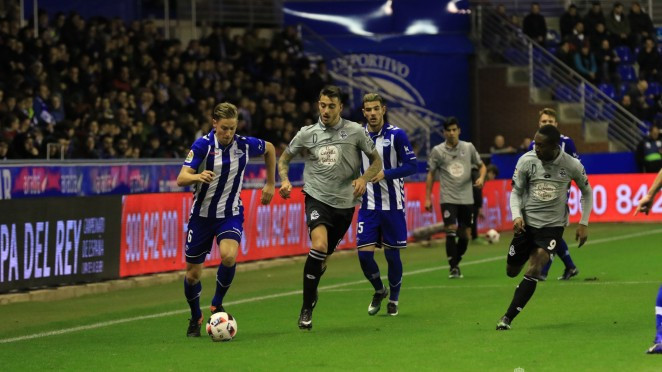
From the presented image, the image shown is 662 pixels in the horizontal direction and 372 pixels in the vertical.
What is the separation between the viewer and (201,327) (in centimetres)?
1352

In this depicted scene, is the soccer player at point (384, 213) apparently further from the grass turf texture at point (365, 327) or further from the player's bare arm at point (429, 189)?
the player's bare arm at point (429, 189)

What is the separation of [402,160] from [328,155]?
146cm

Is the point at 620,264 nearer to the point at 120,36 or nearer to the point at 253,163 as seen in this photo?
the point at 253,163

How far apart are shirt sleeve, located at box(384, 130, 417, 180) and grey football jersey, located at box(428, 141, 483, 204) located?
5.08 metres

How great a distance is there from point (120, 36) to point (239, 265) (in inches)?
320

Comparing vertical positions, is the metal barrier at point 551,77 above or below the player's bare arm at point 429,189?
above

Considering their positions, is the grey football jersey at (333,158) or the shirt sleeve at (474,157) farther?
the shirt sleeve at (474,157)

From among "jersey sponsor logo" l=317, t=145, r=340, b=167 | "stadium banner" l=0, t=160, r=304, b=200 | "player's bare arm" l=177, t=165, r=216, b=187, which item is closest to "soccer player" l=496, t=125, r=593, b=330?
"jersey sponsor logo" l=317, t=145, r=340, b=167

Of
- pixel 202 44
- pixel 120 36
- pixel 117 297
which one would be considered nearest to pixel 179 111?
pixel 120 36

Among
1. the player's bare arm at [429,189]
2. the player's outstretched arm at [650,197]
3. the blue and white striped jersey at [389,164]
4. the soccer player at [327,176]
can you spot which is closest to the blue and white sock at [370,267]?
the blue and white striped jersey at [389,164]

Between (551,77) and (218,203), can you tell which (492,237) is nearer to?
(551,77)

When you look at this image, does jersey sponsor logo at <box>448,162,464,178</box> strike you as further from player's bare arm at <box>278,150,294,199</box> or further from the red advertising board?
player's bare arm at <box>278,150,294,199</box>

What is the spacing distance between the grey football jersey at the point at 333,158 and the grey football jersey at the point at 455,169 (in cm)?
640

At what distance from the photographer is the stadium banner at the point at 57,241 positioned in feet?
56.1
